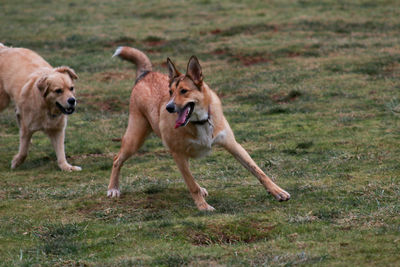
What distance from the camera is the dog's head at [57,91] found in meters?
9.90

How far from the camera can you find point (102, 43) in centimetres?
1981

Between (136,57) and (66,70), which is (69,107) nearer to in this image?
(66,70)

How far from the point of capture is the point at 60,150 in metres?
10.1

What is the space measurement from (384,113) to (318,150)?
99.7 inches

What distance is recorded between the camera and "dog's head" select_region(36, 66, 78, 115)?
32.5 feet

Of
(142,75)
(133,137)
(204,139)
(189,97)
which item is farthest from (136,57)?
(204,139)

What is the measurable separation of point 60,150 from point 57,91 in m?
0.93

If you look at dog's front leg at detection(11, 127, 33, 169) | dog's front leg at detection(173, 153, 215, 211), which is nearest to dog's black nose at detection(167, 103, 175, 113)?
dog's front leg at detection(173, 153, 215, 211)

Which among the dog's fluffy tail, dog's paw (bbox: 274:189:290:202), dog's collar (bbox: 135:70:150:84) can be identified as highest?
the dog's fluffy tail

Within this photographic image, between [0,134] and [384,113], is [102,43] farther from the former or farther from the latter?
[384,113]

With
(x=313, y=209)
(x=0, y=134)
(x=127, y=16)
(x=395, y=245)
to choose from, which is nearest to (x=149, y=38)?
(x=127, y=16)

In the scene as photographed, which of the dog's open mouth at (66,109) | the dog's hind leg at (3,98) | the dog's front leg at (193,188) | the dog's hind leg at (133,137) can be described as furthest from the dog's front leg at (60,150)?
the dog's front leg at (193,188)

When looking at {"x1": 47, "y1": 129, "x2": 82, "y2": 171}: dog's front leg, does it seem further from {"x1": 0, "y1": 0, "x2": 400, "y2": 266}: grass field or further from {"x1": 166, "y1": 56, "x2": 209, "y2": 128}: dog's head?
{"x1": 166, "y1": 56, "x2": 209, "y2": 128}: dog's head

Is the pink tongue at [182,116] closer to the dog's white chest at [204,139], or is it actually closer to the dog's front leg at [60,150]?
the dog's white chest at [204,139]
